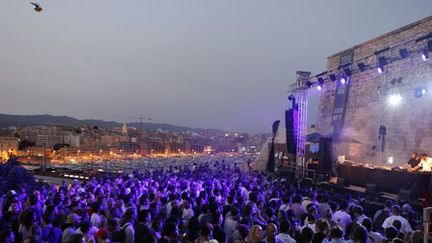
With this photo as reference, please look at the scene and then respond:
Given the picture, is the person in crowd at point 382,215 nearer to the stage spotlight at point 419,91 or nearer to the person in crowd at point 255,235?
the person in crowd at point 255,235

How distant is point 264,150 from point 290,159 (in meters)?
7.11

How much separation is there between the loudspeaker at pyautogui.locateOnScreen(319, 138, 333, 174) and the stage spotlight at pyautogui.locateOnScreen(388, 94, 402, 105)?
3894mm

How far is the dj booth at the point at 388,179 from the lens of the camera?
11279mm

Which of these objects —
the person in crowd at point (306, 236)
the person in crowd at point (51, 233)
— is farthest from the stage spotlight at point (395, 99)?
the person in crowd at point (51, 233)

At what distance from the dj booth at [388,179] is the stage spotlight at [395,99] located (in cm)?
430

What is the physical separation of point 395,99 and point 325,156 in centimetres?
455

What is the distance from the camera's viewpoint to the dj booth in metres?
11.3

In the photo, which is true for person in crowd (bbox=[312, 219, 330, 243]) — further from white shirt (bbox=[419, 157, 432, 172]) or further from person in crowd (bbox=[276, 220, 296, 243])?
white shirt (bbox=[419, 157, 432, 172])

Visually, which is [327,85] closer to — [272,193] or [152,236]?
[272,193]

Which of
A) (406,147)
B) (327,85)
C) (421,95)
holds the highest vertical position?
(327,85)

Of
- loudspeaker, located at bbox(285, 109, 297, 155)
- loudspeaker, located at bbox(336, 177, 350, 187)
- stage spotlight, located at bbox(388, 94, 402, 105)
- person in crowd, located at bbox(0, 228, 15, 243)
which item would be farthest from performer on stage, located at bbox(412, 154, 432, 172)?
person in crowd, located at bbox(0, 228, 15, 243)

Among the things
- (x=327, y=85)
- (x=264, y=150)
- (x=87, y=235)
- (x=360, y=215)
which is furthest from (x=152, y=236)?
(x=264, y=150)

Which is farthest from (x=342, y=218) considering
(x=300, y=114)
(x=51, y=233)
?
(x=300, y=114)

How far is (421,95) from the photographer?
1594 cm
